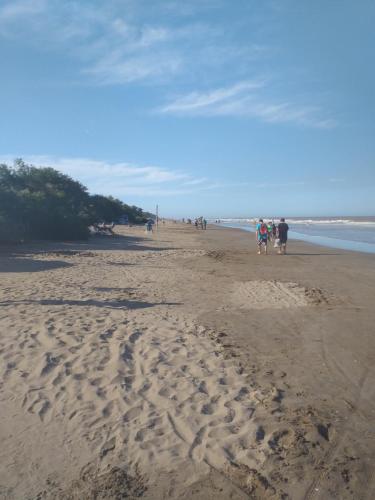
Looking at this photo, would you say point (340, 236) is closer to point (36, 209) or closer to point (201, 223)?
point (201, 223)

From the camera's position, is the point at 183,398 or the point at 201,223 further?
the point at 201,223

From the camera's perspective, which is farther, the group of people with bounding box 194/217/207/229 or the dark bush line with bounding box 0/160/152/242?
the group of people with bounding box 194/217/207/229

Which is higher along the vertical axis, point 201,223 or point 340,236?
point 201,223

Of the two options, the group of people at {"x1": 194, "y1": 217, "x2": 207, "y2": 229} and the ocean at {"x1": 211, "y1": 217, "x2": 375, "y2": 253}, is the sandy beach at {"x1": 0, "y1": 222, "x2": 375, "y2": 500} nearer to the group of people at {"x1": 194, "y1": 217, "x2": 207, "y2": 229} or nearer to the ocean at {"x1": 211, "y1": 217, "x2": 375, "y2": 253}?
the ocean at {"x1": 211, "y1": 217, "x2": 375, "y2": 253}

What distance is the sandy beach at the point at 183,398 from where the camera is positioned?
3.02 m

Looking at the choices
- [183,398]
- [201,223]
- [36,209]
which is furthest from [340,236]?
[183,398]

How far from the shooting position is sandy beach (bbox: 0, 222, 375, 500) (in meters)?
3.02

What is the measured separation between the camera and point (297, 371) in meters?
5.08

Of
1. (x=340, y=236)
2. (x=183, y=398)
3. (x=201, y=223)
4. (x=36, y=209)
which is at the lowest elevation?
(x=183, y=398)

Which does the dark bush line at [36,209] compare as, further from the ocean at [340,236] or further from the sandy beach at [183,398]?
the ocean at [340,236]

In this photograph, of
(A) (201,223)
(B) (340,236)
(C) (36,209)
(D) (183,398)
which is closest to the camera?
(D) (183,398)

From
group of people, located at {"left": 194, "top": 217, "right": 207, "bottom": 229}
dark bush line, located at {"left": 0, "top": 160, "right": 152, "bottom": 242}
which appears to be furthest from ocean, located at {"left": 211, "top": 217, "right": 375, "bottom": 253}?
dark bush line, located at {"left": 0, "top": 160, "right": 152, "bottom": 242}

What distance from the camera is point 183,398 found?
4.19m

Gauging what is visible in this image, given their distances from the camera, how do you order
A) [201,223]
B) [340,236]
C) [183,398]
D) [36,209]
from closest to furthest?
[183,398], [36,209], [340,236], [201,223]
